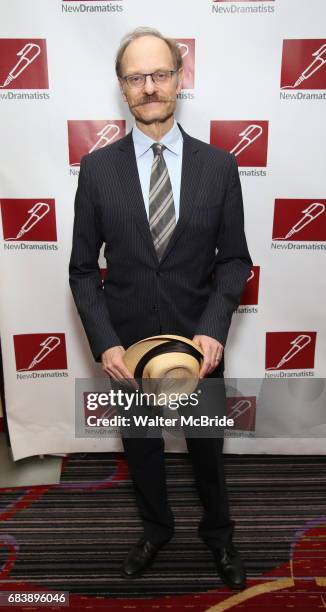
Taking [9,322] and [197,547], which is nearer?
[197,547]

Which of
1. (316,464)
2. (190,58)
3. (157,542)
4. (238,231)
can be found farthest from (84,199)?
(316,464)

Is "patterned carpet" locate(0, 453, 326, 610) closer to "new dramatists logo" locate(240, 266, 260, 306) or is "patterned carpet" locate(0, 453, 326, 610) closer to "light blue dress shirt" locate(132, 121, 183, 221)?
"new dramatists logo" locate(240, 266, 260, 306)

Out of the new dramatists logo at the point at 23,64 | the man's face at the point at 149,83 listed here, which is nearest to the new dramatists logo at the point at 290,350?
the man's face at the point at 149,83

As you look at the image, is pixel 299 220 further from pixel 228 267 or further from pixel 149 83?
pixel 149 83

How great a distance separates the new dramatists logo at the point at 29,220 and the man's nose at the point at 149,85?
872mm

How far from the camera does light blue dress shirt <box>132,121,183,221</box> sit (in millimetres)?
1727

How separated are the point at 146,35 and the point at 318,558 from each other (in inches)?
73.2

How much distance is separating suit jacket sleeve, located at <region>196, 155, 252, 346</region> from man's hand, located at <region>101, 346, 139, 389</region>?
0.25 meters

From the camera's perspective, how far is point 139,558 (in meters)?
2.03

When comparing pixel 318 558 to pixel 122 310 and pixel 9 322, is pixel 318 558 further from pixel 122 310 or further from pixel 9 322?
pixel 9 322

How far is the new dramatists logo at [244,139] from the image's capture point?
225cm

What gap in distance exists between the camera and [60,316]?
2539 millimetres

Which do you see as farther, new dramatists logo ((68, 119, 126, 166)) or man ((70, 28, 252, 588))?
new dramatists logo ((68, 119, 126, 166))

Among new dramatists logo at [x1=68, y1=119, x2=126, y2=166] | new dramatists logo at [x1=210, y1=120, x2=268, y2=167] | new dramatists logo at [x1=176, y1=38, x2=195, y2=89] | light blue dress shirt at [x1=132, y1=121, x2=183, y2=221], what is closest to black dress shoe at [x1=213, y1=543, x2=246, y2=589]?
light blue dress shirt at [x1=132, y1=121, x2=183, y2=221]
